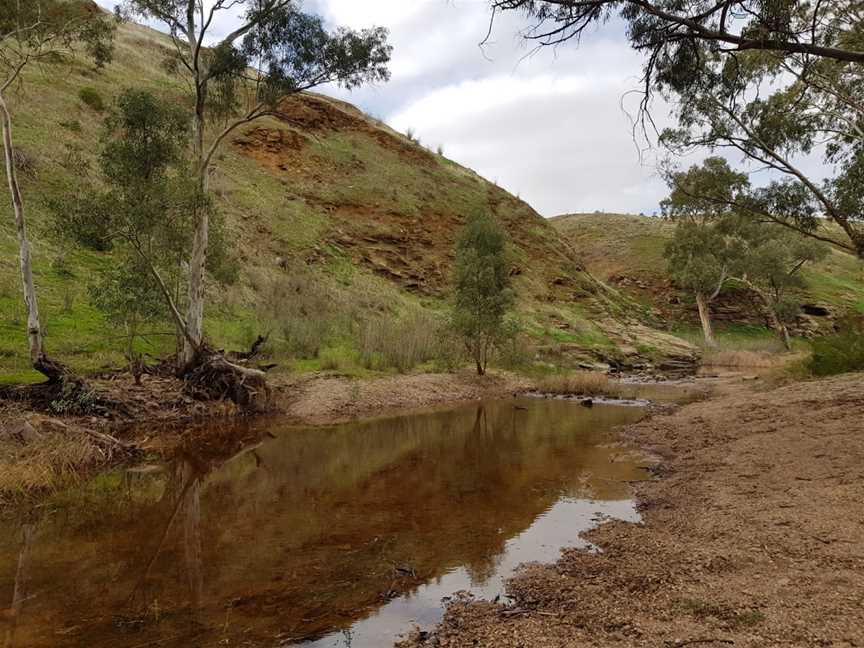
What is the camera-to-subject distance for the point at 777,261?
148ft

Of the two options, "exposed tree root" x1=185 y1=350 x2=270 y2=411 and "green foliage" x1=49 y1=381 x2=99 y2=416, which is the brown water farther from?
"exposed tree root" x1=185 y1=350 x2=270 y2=411

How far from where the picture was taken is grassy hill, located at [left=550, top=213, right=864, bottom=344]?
54.6m

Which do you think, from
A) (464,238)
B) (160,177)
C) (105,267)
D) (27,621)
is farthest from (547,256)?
(27,621)

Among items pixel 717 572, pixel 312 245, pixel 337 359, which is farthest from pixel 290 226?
pixel 717 572

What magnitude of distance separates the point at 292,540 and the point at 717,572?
476 cm

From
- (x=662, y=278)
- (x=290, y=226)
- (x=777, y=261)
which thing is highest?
(x=290, y=226)

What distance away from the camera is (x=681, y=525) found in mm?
7031

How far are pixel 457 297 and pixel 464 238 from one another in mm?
3114

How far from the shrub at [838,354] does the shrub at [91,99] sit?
121 ft

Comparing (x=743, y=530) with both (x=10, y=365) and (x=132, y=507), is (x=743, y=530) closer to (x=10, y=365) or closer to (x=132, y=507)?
(x=132, y=507)

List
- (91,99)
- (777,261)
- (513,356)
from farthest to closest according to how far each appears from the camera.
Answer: (777,261), (91,99), (513,356)

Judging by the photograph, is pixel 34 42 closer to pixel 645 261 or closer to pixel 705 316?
pixel 705 316

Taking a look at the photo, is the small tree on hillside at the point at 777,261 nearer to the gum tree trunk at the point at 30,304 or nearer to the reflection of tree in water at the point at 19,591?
the gum tree trunk at the point at 30,304

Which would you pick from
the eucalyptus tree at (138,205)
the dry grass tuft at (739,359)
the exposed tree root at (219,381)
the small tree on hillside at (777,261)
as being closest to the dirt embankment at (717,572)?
the exposed tree root at (219,381)
